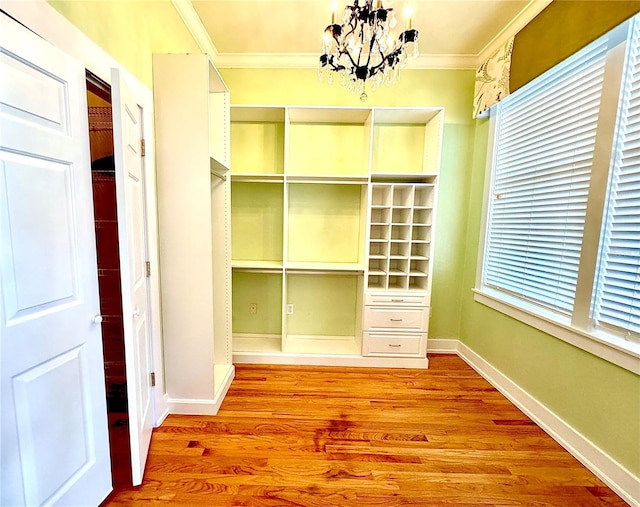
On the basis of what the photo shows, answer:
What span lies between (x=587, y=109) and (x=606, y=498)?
7.40 feet

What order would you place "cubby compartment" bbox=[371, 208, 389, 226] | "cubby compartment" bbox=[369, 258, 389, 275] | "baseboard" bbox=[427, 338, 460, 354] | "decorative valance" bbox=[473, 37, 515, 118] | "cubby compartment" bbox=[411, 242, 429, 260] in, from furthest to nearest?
"baseboard" bbox=[427, 338, 460, 354] → "cubby compartment" bbox=[369, 258, 389, 275] → "cubby compartment" bbox=[371, 208, 389, 226] → "cubby compartment" bbox=[411, 242, 429, 260] → "decorative valance" bbox=[473, 37, 515, 118]

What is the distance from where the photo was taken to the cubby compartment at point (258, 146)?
2805 mm

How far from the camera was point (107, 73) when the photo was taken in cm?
132

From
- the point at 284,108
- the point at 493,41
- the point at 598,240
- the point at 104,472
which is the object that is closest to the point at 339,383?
the point at 104,472

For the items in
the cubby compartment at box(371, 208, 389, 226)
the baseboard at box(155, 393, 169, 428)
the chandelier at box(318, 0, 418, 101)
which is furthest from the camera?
the cubby compartment at box(371, 208, 389, 226)

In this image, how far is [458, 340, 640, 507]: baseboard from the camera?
56.1 inches

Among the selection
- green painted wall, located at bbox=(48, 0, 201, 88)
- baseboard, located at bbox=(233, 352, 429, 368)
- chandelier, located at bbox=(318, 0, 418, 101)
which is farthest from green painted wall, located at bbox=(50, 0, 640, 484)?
chandelier, located at bbox=(318, 0, 418, 101)

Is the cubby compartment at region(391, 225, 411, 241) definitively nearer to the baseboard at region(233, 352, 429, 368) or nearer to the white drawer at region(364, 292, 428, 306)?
the white drawer at region(364, 292, 428, 306)

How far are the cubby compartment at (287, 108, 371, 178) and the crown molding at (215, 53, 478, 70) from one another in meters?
0.55

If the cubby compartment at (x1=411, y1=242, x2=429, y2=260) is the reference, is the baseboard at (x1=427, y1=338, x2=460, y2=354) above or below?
below

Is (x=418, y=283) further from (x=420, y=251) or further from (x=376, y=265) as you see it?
(x=376, y=265)

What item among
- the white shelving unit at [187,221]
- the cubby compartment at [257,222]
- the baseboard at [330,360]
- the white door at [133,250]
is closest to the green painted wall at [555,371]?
the baseboard at [330,360]

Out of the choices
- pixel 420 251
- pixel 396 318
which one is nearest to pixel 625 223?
pixel 420 251

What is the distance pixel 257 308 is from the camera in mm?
3023
